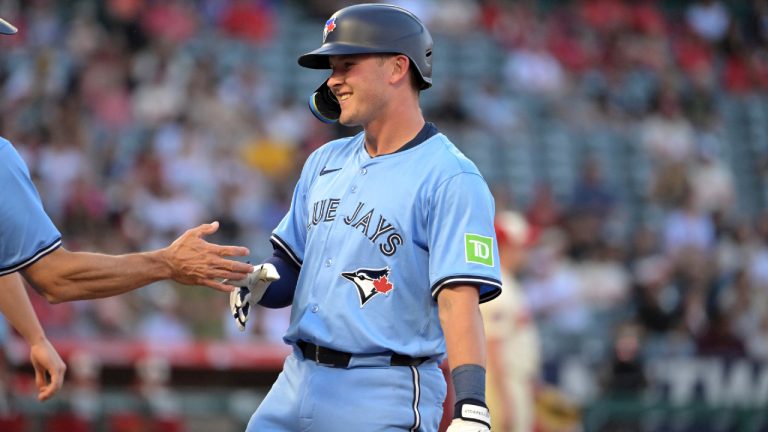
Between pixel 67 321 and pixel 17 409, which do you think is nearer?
pixel 17 409

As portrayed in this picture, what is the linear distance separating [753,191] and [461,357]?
14517 millimetres

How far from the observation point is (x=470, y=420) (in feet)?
13.2

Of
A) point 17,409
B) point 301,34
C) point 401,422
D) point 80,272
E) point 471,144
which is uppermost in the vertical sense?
point 301,34

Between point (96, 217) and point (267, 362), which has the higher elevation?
point (96, 217)

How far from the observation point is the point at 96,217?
38.5 feet

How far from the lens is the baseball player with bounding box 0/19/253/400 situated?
4.60 m

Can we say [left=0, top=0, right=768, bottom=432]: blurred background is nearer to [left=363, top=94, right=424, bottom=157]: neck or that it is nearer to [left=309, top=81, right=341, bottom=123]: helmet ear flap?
[left=309, top=81, right=341, bottom=123]: helmet ear flap

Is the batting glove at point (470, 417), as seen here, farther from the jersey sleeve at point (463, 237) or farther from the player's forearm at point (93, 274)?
the player's forearm at point (93, 274)

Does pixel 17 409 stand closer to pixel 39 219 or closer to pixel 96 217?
pixel 96 217

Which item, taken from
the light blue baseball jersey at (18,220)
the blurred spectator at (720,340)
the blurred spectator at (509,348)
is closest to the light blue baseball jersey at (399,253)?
the light blue baseball jersey at (18,220)

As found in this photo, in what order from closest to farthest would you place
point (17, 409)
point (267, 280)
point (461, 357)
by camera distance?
1. point (461, 357)
2. point (267, 280)
3. point (17, 409)

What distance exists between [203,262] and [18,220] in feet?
2.22

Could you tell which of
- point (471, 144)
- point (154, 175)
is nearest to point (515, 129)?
point (471, 144)

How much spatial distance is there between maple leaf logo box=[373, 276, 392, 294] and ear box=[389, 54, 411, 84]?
71cm
